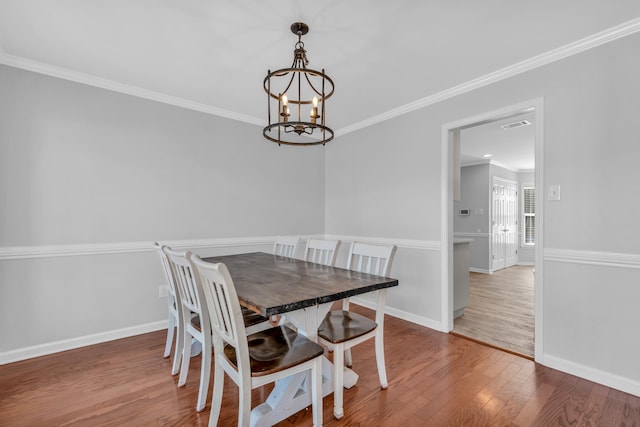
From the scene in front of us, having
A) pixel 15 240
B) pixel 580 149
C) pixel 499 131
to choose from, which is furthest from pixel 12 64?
pixel 499 131

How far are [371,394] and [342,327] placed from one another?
48 cm

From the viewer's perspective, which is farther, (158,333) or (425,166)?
(425,166)

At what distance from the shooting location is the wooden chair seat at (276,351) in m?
1.40

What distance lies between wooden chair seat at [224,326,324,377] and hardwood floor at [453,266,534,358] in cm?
201

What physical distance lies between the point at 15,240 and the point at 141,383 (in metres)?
1.58

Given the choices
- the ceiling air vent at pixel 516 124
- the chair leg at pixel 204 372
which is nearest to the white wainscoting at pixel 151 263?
the chair leg at pixel 204 372

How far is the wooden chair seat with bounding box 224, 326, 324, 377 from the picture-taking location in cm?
140

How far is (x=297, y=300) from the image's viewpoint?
144 centimetres

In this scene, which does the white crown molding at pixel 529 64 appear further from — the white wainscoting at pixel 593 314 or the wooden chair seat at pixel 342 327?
the wooden chair seat at pixel 342 327

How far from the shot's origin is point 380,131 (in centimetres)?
363

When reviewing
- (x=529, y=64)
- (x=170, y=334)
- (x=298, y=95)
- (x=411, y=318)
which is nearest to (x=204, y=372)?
(x=170, y=334)

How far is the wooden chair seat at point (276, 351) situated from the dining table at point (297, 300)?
79 millimetres

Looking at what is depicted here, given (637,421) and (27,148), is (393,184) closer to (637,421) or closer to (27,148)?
(637,421)

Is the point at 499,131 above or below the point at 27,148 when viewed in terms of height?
above
